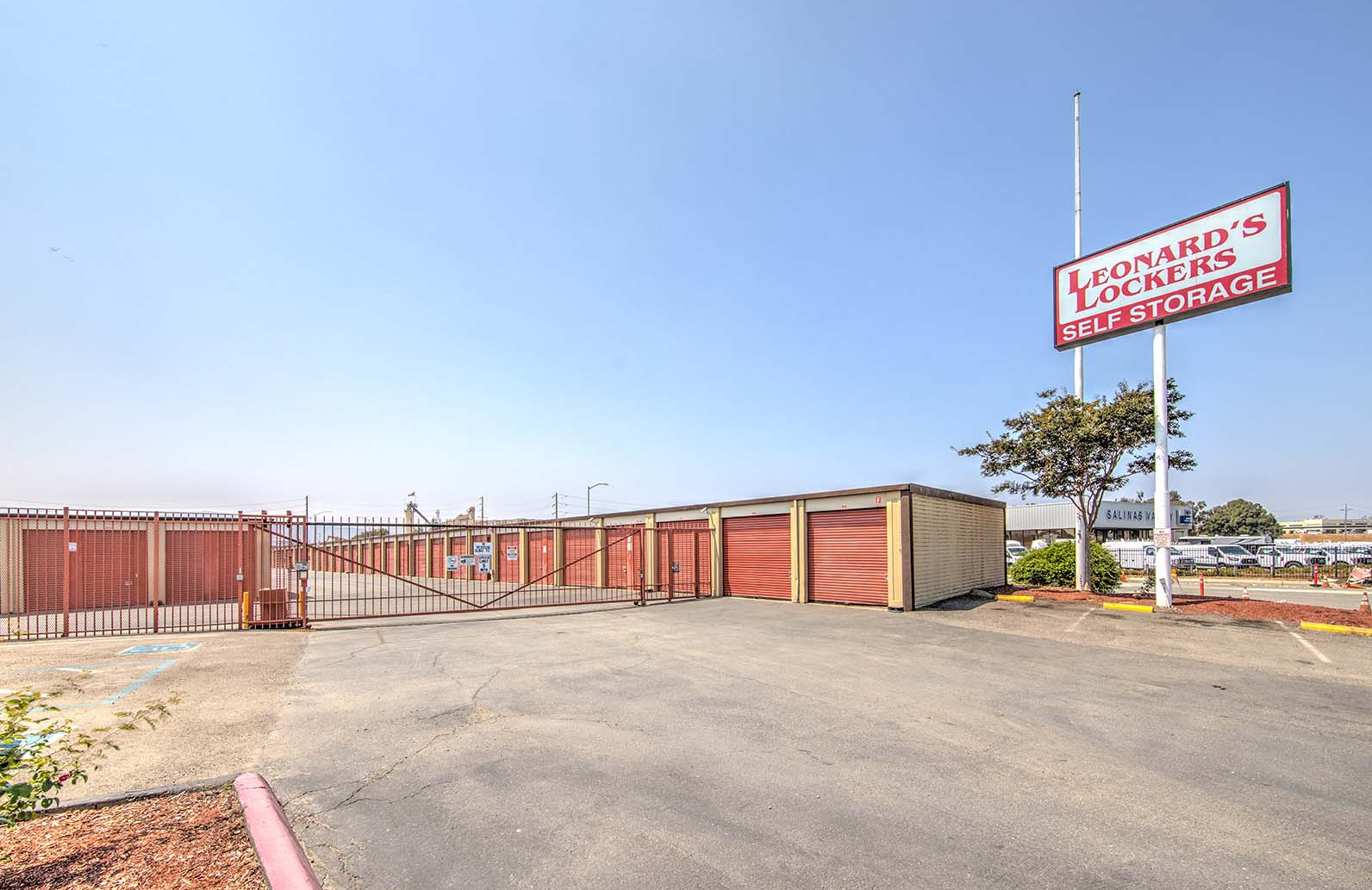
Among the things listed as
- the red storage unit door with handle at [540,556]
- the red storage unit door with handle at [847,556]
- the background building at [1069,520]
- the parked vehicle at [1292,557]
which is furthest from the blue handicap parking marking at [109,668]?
the background building at [1069,520]

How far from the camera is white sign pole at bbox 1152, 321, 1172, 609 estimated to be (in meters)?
17.0

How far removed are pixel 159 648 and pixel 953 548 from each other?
65.3 ft

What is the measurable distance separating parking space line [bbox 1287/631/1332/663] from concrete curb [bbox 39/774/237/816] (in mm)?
14899

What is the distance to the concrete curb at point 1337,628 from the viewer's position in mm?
13242

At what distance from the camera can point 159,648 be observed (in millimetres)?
11875

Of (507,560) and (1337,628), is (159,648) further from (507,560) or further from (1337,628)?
(1337,628)

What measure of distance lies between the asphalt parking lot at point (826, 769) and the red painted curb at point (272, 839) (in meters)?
0.16

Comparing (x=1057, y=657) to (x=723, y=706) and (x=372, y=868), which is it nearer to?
(x=723, y=706)

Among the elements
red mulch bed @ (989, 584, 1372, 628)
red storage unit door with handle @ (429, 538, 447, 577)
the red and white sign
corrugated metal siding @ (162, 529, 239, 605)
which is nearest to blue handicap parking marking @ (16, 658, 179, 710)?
corrugated metal siding @ (162, 529, 239, 605)

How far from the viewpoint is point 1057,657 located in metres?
11.3

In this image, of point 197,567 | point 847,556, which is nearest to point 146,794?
point 847,556

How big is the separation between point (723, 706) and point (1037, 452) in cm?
1917

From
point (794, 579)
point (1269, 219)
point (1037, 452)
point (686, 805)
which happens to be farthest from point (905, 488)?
point (686, 805)

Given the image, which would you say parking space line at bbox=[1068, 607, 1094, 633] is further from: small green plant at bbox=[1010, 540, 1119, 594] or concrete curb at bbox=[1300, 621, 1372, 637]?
small green plant at bbox=[1010, 540, 1119, 594]
